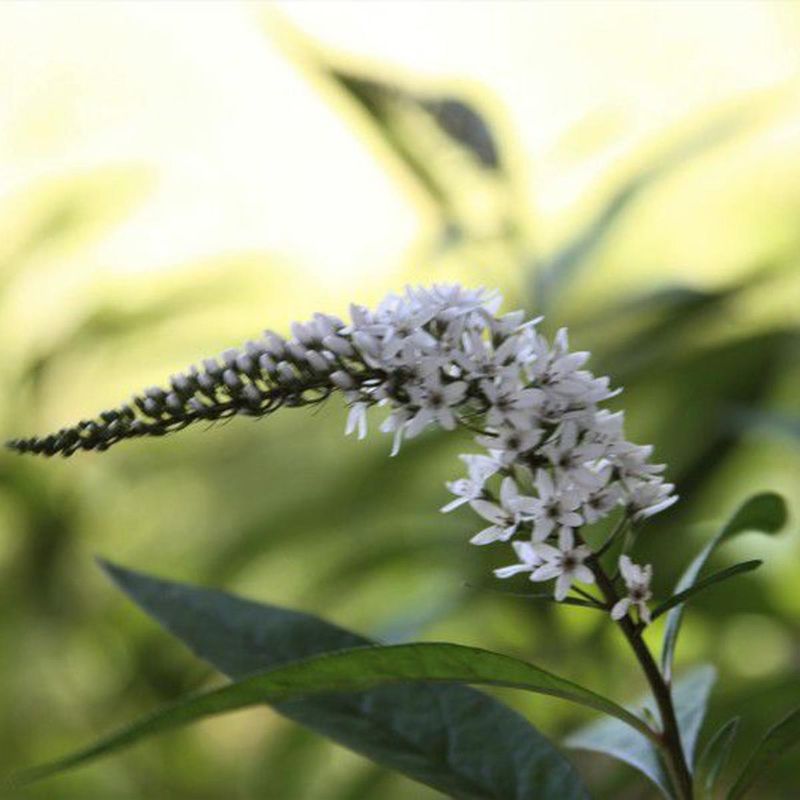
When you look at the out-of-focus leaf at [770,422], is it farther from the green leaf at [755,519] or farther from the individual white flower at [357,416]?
the individual white flower at [357,416]

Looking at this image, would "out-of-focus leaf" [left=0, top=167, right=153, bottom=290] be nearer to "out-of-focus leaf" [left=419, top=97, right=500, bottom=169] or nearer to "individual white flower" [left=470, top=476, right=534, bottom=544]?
"out-of-focus leaf" [left=419, top=97, right=500, bottom=169]

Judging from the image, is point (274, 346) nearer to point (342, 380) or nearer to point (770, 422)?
point (342, 380)

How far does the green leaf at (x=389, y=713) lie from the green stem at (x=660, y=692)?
35 millimetres

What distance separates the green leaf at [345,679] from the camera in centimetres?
29

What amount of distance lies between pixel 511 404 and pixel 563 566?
0.04m

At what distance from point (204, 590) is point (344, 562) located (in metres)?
0.33

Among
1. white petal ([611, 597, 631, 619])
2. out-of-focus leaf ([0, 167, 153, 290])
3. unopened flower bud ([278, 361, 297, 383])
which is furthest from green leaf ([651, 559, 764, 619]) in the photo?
out-of-focus leaf ([0, 167, 153, 290])

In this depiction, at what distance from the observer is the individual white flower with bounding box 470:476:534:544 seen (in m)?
0.36

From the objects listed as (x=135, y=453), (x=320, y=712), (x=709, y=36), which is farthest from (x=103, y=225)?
(x=709, y=36)

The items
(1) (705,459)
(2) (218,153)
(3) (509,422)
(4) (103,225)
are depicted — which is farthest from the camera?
(2) (218,153)

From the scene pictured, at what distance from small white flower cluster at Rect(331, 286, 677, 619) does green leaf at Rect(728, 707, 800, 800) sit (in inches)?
2.0

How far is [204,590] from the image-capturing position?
46 centimetres

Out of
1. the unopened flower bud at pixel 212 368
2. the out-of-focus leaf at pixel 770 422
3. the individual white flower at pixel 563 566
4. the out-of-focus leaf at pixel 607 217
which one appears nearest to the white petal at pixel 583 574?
the individual white flower at pixel 563 566

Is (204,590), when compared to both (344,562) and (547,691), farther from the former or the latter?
(344,562)
